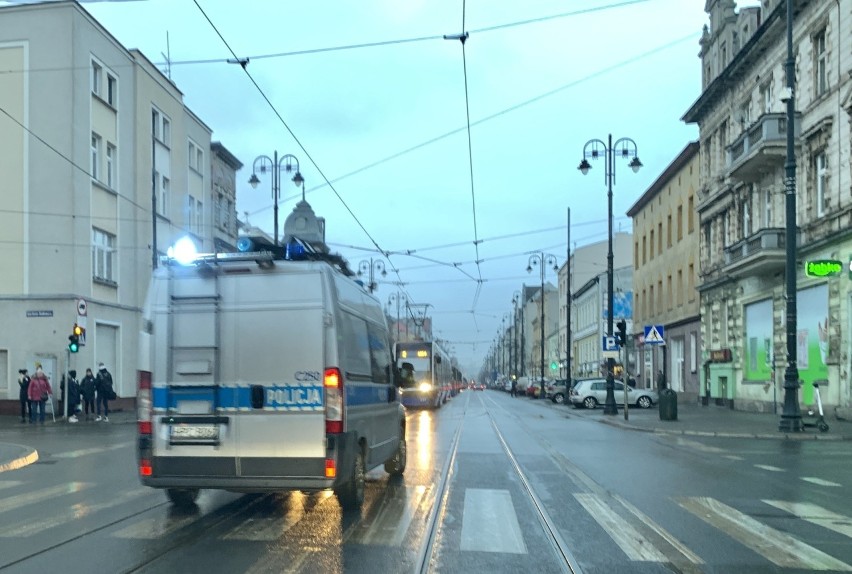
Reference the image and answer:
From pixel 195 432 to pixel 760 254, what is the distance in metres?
23.7

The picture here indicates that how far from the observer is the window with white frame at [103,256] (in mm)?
30094

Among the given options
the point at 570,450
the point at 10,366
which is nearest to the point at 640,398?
the point at 570,450

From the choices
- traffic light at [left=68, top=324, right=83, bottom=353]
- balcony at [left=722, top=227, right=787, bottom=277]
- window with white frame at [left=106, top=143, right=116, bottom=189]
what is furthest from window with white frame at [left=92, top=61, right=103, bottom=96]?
balcony at [left=722, top=227, right=787, bottom=277]

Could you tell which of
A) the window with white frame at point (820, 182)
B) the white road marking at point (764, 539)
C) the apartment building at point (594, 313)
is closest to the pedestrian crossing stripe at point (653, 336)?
the window with white frame at point (820, 182)

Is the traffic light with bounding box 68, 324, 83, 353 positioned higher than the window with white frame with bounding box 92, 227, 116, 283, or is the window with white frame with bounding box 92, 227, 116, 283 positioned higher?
the window with white frame with bounding box 92, 227, 116, 283

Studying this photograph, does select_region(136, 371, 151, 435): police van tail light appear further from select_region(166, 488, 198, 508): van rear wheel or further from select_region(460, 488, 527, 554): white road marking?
select_region(460, 488, 527, 554): white road marking

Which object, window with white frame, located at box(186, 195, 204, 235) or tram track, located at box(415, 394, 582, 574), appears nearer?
tram track, located at box(415, 394, 582, 574)

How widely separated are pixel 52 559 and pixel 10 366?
78.1 feet

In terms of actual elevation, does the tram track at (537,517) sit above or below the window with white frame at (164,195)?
below

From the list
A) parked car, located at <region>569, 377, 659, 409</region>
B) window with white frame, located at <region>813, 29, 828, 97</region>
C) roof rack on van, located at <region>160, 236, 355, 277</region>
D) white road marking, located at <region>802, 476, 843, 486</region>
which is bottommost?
parked car, located at <region>569, 377, 659, 409</region>

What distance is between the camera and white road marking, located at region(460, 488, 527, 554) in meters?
7.14

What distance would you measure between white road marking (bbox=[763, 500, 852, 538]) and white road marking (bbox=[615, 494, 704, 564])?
5.57 ft

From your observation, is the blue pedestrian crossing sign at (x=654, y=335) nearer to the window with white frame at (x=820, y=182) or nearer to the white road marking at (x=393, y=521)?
the window with white frame at (x=820, y=182)

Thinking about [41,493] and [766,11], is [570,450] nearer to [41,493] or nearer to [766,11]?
[41,493]
